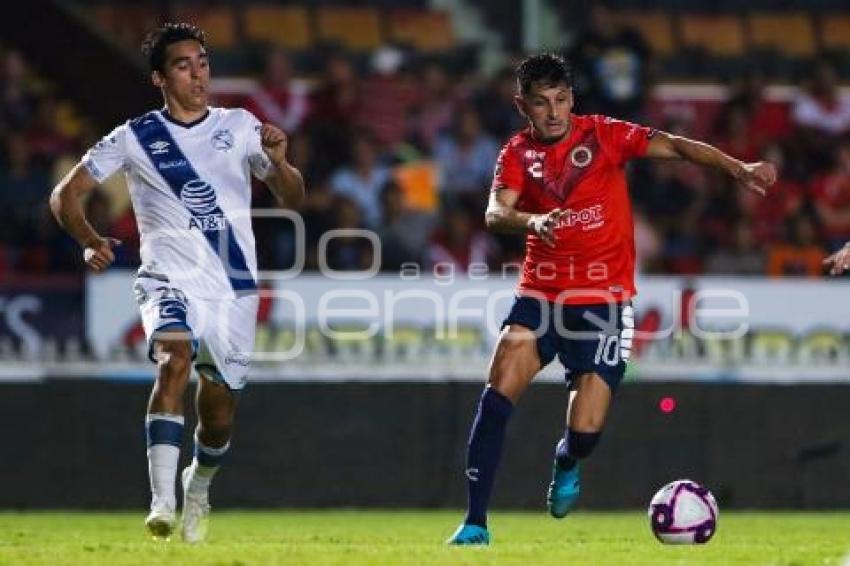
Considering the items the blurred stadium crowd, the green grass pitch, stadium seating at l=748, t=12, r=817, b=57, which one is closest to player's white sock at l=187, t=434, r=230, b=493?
the green grass pitch

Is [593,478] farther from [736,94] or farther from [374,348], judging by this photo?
[736,94]

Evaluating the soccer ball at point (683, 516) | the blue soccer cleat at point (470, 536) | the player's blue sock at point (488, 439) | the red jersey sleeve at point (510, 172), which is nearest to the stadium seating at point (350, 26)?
the red jersey sleeve at point (510, 172)

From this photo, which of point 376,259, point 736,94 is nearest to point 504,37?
point 736,94

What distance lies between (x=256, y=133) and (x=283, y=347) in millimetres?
6288

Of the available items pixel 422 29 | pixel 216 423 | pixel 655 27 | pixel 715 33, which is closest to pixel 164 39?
pixel 216 423

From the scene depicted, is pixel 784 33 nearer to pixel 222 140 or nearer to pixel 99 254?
pixel 222 140

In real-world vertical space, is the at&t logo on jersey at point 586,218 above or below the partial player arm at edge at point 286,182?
below

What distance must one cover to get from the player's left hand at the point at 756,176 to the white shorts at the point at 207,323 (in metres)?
2.51

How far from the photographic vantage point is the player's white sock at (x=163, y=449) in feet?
34.6

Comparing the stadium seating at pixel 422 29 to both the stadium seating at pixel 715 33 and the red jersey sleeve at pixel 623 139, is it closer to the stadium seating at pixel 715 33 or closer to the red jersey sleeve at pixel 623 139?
the stadium seating at pixel 715 33

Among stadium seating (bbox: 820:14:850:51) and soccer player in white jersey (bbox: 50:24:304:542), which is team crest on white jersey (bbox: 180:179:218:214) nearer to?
soccer player in white jersey (bbox: 50:24:304:542)

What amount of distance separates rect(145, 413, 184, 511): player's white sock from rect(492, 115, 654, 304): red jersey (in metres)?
1.91

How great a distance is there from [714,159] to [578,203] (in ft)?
2.40

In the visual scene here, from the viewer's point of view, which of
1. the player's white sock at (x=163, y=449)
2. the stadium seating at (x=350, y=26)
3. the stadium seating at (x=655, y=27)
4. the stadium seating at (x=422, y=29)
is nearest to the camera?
the player's white sock at (x=163, y=449)
